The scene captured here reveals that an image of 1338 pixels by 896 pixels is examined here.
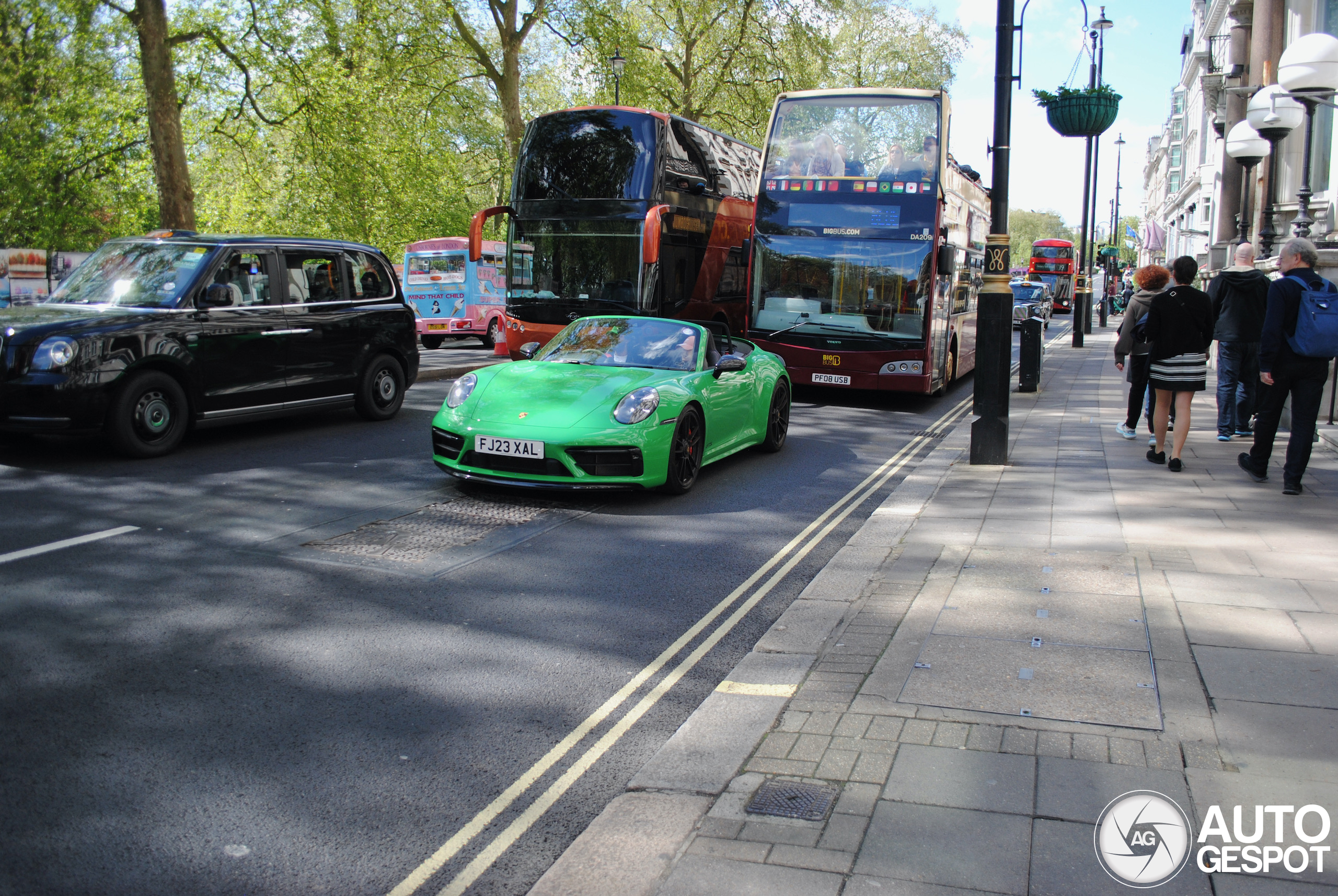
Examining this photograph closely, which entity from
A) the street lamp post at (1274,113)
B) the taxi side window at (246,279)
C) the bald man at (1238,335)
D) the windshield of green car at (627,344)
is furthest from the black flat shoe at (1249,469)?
the taxi side window at (246,279)

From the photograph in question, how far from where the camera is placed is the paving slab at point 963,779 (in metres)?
2.88

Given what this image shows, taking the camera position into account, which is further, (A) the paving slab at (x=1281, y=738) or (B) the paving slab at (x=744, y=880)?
(A) the paving slab at (x=1281, y=738)

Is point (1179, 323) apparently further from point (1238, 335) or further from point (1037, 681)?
point (1037, 681)

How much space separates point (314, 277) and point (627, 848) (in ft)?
28.2

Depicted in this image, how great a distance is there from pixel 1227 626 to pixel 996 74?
5.92 metres

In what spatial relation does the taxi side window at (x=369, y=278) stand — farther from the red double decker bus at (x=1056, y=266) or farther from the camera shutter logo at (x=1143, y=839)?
the red double decker bus at (x=1056, y=266)

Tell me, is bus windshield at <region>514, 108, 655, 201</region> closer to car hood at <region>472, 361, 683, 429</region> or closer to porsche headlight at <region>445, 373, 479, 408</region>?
car hood at <region>472, 361, 683, 429</region>

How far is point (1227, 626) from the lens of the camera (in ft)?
14.4

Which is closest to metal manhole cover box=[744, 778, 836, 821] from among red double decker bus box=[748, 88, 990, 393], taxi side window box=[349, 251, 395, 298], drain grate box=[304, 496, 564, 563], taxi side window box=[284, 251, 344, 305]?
drain grate box=[304, 496, 564, 563]

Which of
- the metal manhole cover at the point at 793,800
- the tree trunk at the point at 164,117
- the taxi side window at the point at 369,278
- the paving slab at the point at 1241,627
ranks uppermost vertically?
the tree trunk at the point at 164,117

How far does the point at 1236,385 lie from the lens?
10.1 m

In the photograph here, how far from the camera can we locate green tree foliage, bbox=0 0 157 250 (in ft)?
87.4

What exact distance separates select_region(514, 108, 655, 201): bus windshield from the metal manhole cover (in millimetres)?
12871

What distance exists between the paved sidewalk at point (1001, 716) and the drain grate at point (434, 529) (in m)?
2.18
